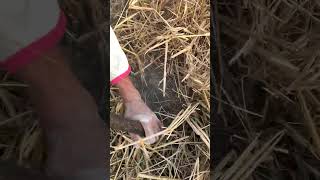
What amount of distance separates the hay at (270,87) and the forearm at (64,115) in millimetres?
191

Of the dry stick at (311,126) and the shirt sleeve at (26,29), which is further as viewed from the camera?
the dry stick at (311,126)

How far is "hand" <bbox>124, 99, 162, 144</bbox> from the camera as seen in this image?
2.68ft

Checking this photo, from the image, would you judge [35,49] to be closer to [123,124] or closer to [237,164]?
[123,124]

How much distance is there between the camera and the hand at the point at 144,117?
0.82 metres

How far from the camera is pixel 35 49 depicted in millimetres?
745

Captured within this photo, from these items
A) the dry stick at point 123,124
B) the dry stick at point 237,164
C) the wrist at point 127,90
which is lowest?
the dry stick at point 237,164

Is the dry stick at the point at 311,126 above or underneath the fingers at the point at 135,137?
above

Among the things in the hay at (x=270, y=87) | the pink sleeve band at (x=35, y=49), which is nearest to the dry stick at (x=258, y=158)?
the hay at (x=270, y=87)

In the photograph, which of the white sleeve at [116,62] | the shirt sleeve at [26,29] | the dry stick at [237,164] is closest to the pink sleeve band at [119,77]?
the white sleeve at [116,62]

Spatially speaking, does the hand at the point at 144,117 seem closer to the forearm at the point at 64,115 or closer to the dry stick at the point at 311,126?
the forearm at the point at 64,115

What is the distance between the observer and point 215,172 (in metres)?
0.85

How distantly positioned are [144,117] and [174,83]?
2.7 inches

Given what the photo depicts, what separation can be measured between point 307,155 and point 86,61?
34 cm

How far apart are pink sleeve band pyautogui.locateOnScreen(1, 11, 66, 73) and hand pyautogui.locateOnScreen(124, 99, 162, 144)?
0.45 feet
